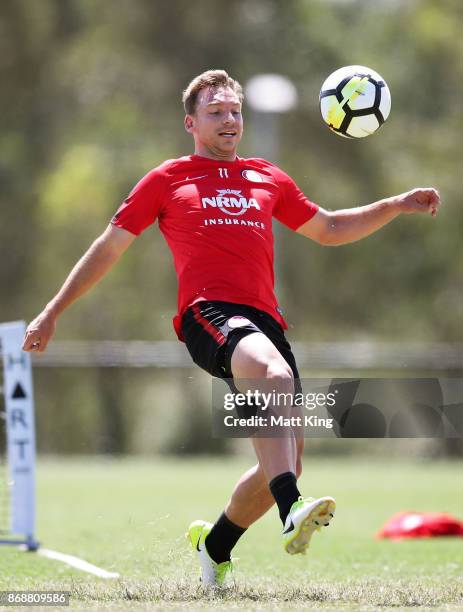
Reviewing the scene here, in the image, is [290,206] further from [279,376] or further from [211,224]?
[279,376]

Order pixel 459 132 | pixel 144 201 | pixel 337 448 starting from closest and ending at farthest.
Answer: pixel 144 201 < pixel 337 448 < pixel 459 132

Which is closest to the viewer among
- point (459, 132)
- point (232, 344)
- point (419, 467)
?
point (232, 344)

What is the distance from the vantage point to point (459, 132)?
2642 cm

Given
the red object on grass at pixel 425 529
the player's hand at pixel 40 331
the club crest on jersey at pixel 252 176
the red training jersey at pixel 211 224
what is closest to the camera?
the player's hand at pixel 40 331

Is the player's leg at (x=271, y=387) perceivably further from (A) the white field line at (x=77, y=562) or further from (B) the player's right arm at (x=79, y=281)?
(A) the white field line at (x=77, y=562)

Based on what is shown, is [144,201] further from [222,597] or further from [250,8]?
[250,8]

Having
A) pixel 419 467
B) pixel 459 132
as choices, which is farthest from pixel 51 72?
pixel 419 467

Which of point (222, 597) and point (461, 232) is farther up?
point (461, 232)

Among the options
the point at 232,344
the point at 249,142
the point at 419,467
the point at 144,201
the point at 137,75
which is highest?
the point at 137,75

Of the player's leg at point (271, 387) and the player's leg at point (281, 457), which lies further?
the player's leg at point (271, 387)

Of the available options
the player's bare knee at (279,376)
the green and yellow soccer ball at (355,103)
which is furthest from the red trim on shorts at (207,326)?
the green and yellow soccer ball at (355,103)

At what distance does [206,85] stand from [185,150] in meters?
19.4

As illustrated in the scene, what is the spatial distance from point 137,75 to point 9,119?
10.3 feet

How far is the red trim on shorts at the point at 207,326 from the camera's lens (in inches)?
217
